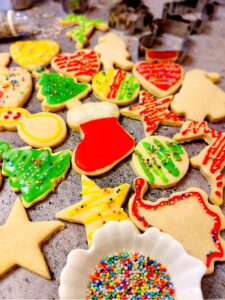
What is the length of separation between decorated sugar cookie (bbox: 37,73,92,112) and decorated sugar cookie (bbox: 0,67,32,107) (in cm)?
6

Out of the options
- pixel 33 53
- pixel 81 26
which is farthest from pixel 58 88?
pixel 81 26

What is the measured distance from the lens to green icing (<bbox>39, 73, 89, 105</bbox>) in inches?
59.7

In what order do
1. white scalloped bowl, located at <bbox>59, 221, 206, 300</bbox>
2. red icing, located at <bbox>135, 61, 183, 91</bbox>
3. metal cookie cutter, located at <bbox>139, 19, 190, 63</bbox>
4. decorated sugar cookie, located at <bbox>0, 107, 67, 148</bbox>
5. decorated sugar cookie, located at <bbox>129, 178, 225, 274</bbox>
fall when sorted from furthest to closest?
metal cookie cutter, located at <bbox>139, 19, 190, 63</bbox> < red icing, located at <bbox>135, 61, 183, 91</bbox> < decorated sugar cookie, located at <bbox>0, 107, 67, 148</bbox> < decorated sugar cookie, located at <bbox>129, 178, 225, 274</bbox> < white scalloped bowl, located at <bbox>59, 221, 206, 300</bbox>

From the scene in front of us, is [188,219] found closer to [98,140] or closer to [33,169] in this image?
[98,140]

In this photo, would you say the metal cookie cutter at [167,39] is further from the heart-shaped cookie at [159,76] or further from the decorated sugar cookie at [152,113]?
the decorated sugar cookie at [152,113]

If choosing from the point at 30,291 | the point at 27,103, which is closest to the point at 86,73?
the point at 27,103

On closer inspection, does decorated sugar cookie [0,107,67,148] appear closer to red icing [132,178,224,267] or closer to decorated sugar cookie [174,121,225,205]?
red icing [132,178,224,267]

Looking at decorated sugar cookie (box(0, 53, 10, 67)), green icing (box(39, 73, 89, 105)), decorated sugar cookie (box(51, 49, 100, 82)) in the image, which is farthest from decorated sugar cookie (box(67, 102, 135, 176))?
decorated sugar cookie (box(0, 53, 10, 67))

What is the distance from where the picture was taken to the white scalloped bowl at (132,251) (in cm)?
99

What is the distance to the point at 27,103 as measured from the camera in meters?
1.57

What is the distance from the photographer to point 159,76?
1636mm

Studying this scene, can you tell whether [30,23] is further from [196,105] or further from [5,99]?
[196,105]

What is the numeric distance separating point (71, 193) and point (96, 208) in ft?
0.43

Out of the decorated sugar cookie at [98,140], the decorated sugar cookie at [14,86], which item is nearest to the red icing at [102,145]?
the decorated sugar cookie at [98,140]
